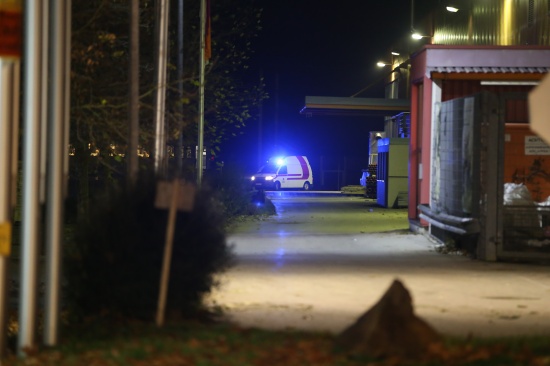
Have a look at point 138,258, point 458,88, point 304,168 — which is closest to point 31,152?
point 138,258

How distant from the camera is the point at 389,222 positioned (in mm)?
25953

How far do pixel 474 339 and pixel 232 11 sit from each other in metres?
20.9

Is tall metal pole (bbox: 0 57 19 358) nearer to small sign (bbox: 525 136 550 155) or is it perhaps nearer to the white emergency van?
small sign (bbox: 525 136 550 155)

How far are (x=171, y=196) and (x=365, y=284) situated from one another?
493cm

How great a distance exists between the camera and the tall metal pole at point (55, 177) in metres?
8.73

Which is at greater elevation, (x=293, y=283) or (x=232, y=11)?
(x=232, y=11)

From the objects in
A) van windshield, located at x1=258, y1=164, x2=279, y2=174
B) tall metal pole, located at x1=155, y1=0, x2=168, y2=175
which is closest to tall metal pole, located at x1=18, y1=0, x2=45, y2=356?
tall metal pole, located at x1=155, y1=0, x2=168, y2=175

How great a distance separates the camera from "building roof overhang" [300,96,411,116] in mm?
33469

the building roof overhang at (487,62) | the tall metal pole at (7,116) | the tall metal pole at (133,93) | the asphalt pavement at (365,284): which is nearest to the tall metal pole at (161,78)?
the tall metal pole at (133,93)

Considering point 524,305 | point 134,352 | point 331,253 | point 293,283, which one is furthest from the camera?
point 331,253

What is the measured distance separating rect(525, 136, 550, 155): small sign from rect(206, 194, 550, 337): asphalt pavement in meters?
3.10

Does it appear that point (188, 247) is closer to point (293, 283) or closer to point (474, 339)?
point (474, 339)

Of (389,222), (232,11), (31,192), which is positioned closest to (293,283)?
(31,192)

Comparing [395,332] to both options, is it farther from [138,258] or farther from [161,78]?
[161,78]
